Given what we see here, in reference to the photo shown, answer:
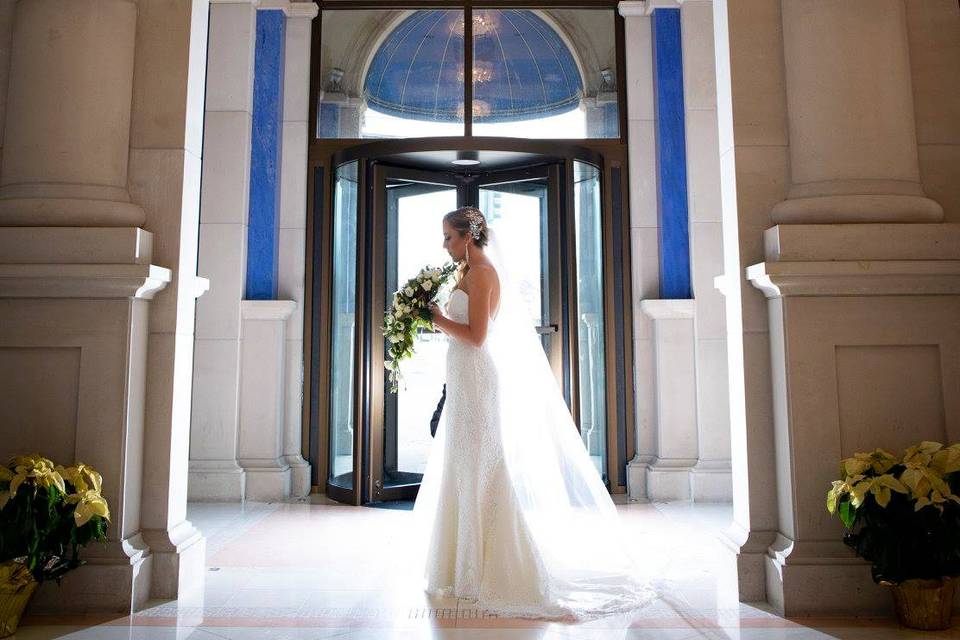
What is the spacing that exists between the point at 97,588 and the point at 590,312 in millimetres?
4098

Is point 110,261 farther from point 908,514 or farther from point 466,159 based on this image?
point 908,514

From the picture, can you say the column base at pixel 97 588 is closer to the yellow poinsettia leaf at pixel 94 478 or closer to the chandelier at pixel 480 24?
the yellow poinsettia leaf at pixel 94 478

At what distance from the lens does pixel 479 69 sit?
6246mm

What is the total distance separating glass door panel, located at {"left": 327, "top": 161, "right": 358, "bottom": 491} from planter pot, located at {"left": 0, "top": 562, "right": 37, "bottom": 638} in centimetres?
297

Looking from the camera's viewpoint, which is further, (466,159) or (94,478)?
(466,159)

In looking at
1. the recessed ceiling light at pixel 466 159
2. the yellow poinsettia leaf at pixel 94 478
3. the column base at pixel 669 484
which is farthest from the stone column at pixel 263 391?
the column base at pixel 669 484

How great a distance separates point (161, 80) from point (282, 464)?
334cm

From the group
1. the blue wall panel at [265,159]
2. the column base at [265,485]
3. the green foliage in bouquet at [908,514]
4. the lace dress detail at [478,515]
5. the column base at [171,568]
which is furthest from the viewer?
the blue wall panel at [265,159]

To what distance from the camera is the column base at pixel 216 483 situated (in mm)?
5562

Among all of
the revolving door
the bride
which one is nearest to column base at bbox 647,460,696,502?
the revolving door

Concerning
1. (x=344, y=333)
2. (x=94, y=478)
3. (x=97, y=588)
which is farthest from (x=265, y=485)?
(x=94, y=478)

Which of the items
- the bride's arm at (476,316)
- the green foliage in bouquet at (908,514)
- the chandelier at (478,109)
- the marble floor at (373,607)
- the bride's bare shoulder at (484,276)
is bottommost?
the marble floor at (373,607)

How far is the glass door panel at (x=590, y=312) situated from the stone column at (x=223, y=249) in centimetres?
284

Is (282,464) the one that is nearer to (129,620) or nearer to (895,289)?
(129,620)
